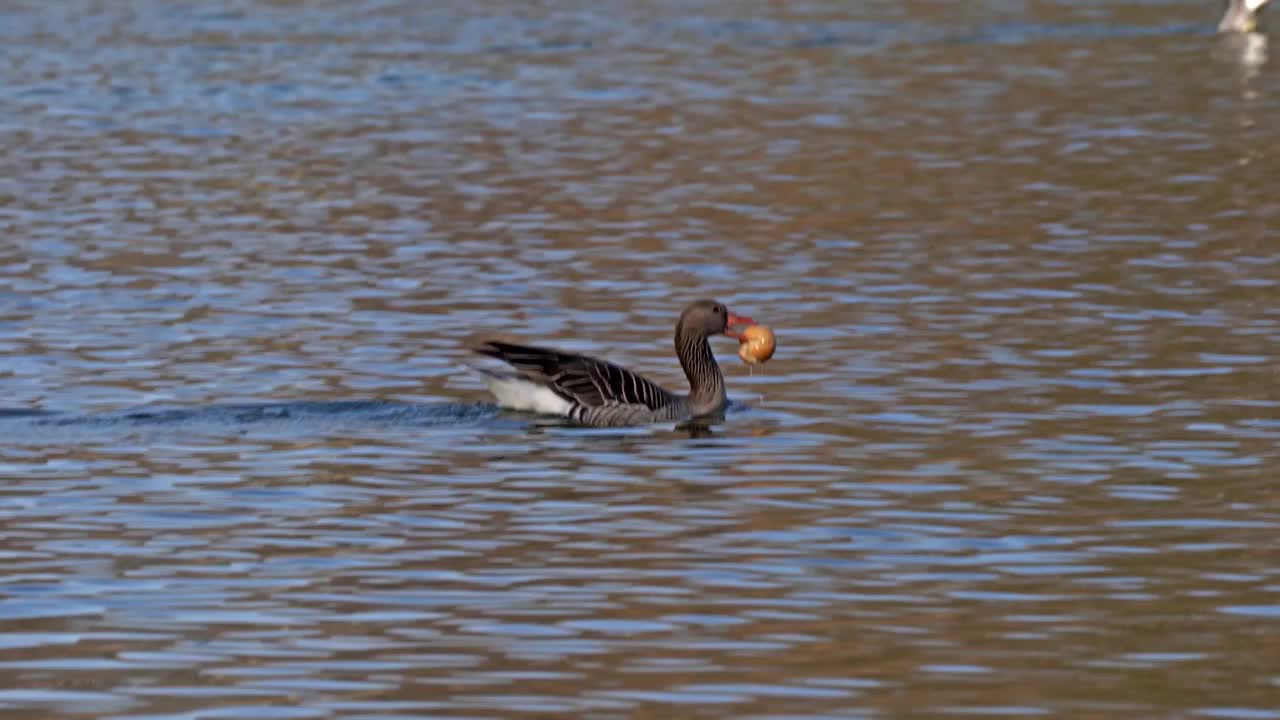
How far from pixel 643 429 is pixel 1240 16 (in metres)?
34.9

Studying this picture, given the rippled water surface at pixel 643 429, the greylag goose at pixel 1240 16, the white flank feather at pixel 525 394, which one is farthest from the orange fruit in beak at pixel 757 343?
the greylag goose at pixel 1240 16

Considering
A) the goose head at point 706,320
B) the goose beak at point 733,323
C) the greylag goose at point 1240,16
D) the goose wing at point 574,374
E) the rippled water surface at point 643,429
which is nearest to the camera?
the rippled water surface at point 643,429

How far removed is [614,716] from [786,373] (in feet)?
29.9

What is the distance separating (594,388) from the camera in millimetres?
16797

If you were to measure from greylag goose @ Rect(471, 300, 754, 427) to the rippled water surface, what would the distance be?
19 cm

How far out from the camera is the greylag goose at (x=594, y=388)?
16.8 metres

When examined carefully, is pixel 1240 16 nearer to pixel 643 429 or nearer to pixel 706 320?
pixel 706 320

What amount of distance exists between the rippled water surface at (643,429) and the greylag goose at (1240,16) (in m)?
8.89

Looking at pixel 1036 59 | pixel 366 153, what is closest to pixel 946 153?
pixel 366 153

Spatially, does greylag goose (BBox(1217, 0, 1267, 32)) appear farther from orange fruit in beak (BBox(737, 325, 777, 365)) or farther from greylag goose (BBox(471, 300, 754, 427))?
greylag goose (BBox(471, 300, 754, 427))

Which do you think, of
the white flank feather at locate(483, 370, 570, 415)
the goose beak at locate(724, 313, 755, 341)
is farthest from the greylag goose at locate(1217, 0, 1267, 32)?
the white flank feather at locate(483, 370, 570, 415)

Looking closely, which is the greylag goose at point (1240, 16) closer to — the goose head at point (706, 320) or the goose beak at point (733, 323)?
the goose beak at point (733, 323)

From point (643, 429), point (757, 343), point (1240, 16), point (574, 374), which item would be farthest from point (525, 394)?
point (1240, 16)

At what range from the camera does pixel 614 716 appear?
9.80 m
